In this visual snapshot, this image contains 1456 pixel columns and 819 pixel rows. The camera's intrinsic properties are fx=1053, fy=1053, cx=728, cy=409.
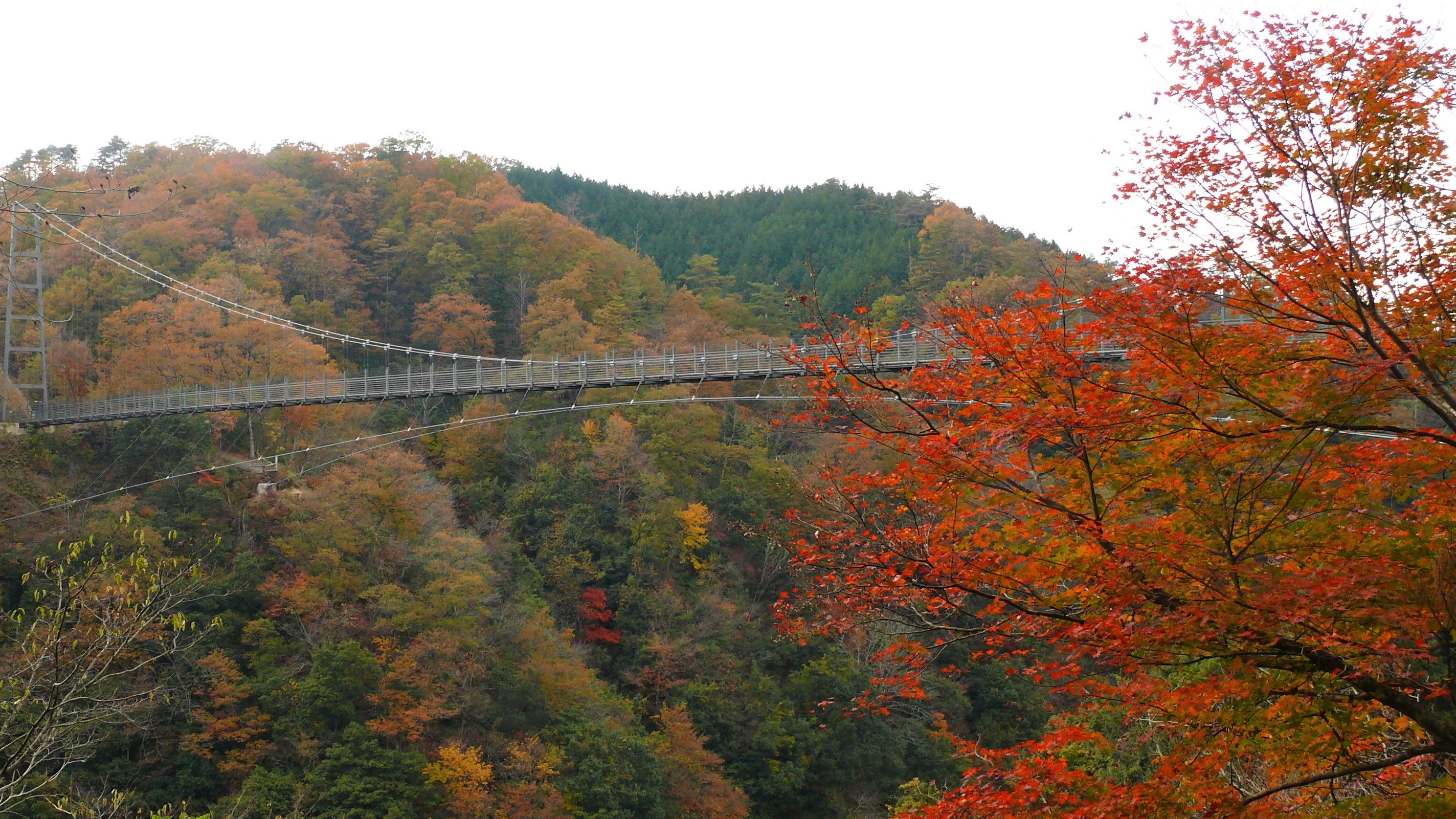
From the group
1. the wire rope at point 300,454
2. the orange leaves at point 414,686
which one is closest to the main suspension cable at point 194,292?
the wire rope at point 300,454

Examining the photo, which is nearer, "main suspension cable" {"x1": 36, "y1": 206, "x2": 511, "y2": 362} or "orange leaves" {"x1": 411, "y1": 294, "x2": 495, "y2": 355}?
"main suspension cable" {"x1": 36, "y1": 206, "x2": 511, "y2": 362}

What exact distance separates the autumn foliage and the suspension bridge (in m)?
6.36

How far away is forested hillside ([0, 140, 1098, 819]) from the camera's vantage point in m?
17.0

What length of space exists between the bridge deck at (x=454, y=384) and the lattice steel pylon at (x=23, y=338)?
354 millimetres

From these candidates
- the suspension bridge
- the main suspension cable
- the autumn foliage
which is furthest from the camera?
the main suspension cable

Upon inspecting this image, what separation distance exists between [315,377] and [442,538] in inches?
262

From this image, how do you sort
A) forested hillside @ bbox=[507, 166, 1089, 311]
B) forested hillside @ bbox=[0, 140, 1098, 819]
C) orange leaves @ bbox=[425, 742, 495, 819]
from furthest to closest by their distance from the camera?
forested hillside @ bbox=[507, 166, 1089, 311], forested hillside @ bbox=[0, 140, 1098, 819], orange leaves @ bbox=[425, 742, 495, 819]

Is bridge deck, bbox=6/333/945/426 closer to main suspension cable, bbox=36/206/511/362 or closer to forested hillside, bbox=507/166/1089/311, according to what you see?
main suspension cable, bbox=36/206/511/362

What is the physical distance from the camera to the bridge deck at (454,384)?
52.5ft

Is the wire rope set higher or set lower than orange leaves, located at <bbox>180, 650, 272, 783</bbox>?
higher

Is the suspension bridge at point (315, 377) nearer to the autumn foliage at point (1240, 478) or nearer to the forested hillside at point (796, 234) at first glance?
the autumn foliage at point (1240, 478)

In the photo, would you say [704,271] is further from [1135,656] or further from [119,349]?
[1135,656]

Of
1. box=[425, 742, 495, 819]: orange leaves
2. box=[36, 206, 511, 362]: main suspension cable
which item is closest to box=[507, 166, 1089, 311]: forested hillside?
box=[36, 206, 511, 362]: main suspension cable

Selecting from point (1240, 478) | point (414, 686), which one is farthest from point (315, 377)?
point (1240, 478)
